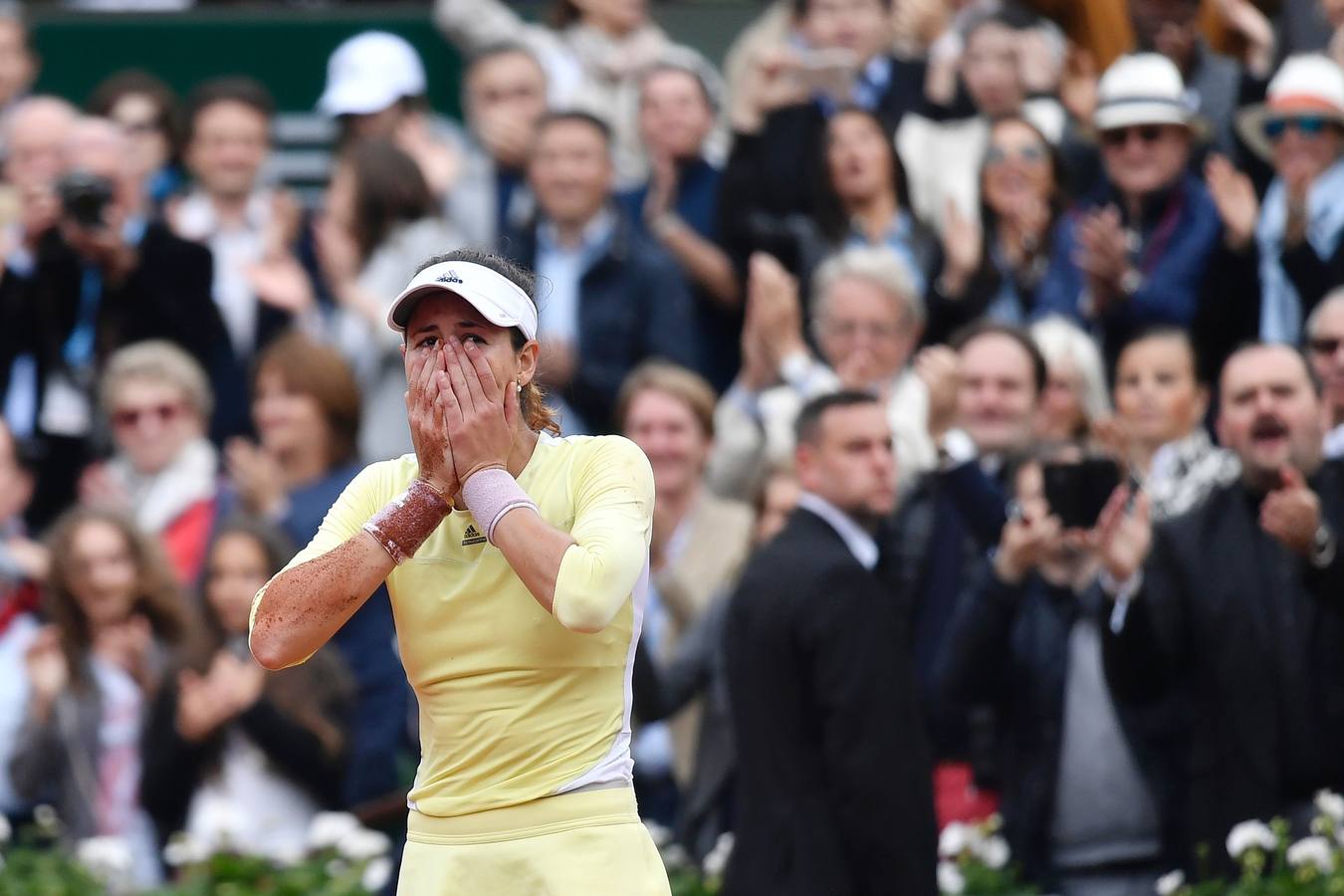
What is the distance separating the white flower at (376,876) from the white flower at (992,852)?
1.73 metres

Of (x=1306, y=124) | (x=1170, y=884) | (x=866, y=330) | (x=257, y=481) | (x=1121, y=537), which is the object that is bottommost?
(x=1170, y=884)

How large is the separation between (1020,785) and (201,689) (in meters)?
2.67

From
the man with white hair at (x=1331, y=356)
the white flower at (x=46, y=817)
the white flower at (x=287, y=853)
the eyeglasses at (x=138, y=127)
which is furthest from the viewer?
the eyeglasses at (x=138, y=127)

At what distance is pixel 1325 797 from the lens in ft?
21.7

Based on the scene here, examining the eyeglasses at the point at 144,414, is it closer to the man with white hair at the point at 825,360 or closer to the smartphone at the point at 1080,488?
the man with white hair at the point at 825,360

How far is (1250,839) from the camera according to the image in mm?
6508

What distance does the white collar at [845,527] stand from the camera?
21.6ft

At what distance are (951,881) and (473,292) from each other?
344 centimetres

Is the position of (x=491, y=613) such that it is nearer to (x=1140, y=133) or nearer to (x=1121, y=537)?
(x=1121, y=537)

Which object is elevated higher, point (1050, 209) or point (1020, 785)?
point (1050, 209)

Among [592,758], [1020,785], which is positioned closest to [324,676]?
[1020,785]

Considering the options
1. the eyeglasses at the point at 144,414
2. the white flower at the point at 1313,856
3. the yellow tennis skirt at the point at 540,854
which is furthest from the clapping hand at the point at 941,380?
the yellow tennis skirt at the point at 540,854

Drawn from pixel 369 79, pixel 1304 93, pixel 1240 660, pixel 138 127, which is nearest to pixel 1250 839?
pixel 1240 660

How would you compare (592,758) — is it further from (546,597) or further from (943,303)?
(943,303)
